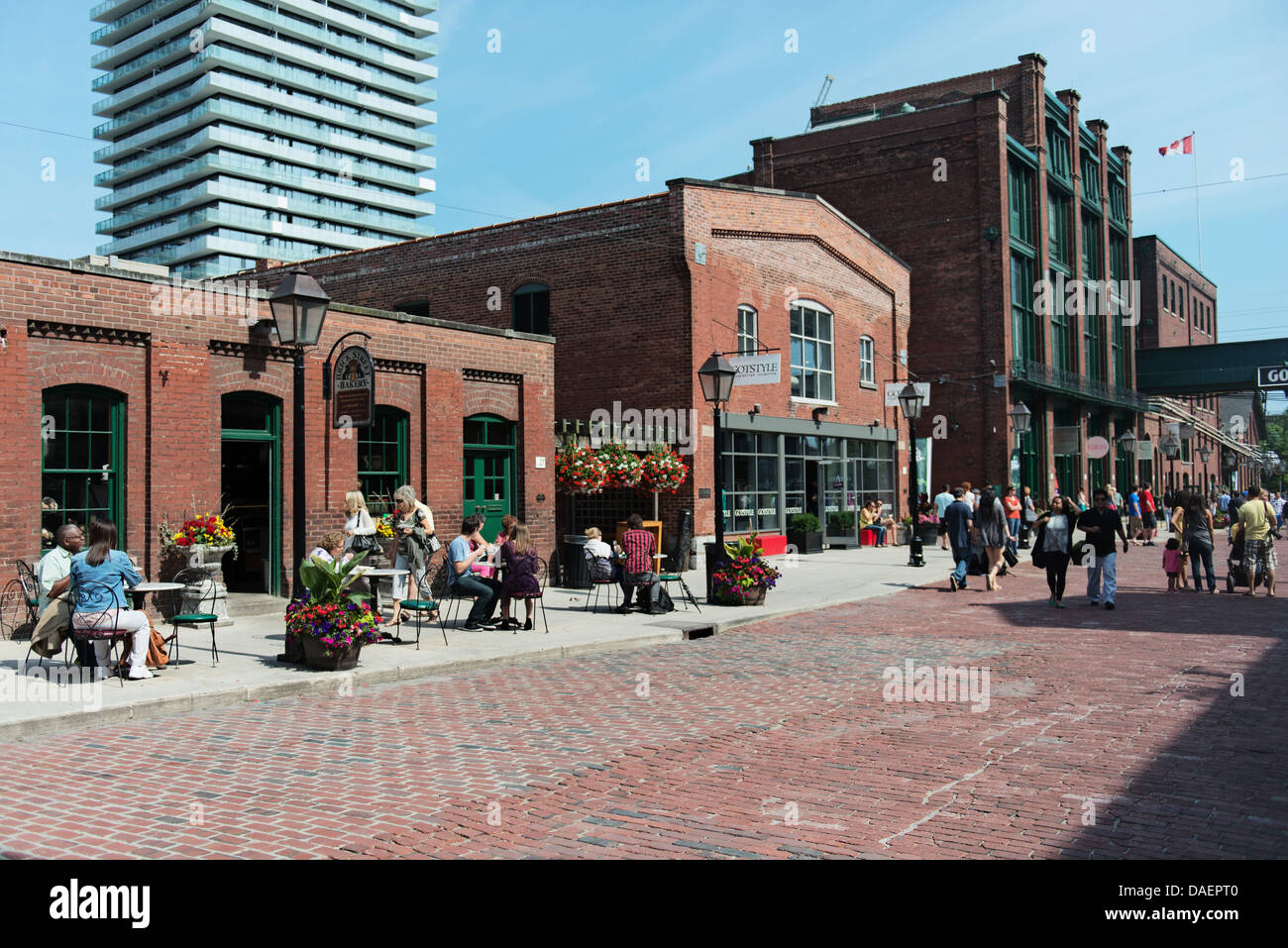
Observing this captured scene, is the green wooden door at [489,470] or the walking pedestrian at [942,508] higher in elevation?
the green wooden door at [489,470]

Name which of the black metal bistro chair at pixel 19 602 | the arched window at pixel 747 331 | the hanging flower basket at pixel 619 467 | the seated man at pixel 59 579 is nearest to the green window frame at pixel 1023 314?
the arched window at pixel 747 331

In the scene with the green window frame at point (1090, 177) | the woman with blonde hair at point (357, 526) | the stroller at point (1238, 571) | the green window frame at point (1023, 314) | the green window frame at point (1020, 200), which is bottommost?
the stroller at point (1238, 571)

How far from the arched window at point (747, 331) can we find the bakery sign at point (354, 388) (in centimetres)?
1153

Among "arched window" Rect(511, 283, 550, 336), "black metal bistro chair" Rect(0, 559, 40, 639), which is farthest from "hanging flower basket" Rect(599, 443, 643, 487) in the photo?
"black metal bistro chair" Rect(0, 559, 40, 639)

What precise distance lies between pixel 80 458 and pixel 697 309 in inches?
516

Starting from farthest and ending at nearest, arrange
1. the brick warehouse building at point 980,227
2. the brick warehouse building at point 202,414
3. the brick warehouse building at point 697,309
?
1. the brick warehouse building at point 980,227
2. the brick warehouse building at point 697,309
3. the brick warehouse building at point 202,414

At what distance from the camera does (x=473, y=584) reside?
13250 millimetres

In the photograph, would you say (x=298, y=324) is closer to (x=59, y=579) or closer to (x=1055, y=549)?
(x=59, y=579)

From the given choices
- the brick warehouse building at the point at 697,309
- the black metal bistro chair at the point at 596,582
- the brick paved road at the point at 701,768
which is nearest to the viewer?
the brick paved road at the point at 701,768

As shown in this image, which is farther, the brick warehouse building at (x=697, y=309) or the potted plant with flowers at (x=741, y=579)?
the brick warehouse building at (x=697, y=309)

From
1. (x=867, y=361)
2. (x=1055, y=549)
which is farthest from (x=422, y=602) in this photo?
(x=867, y=361)

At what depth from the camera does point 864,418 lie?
3000 cm

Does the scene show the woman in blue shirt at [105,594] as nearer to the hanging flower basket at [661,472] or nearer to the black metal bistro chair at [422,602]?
the black metal bistro chair at [422,602]

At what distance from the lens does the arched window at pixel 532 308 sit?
80.1 ft
